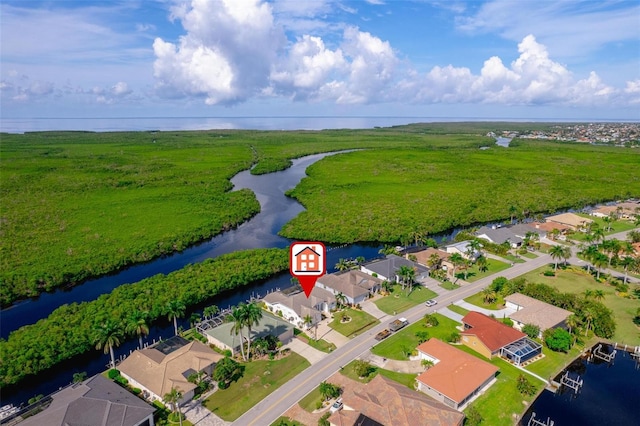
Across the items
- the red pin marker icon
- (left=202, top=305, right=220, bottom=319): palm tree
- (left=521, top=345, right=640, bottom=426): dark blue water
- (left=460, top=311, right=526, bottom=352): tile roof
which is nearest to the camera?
the red pin marker icon

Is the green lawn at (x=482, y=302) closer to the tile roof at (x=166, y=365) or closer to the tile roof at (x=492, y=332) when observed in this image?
the tile roof at (x=492, y=332)

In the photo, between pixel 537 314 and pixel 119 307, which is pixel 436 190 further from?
pixel 119 307

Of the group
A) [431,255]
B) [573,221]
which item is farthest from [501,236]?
[573,221]

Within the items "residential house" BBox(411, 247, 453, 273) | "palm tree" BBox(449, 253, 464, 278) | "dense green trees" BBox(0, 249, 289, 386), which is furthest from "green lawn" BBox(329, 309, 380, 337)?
"palm tree" BBox(449, 253, 464, 278)

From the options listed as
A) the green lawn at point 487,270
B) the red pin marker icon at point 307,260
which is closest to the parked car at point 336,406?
the red pin marker icon at point 307,260

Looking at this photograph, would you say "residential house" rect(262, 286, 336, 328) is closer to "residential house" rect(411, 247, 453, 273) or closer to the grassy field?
"residential house" rect(411, 247, 453, 273)

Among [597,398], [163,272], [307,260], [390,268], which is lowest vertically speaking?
[597,398]
